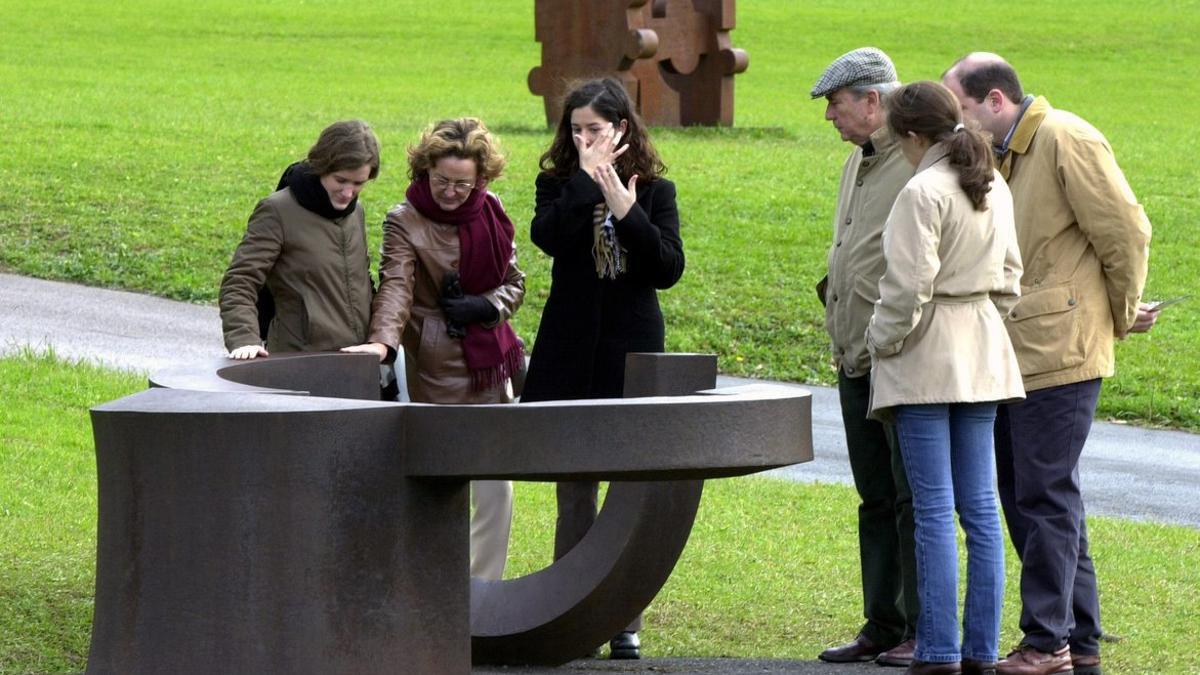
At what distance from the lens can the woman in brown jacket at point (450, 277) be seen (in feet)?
20.1

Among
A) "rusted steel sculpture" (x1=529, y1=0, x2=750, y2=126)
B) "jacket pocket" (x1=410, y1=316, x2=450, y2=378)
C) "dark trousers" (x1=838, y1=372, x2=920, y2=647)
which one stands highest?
"rusted steel sculpture" (x1=529, y1=0, x2=750, y2=126)

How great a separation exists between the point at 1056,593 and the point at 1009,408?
58 cm

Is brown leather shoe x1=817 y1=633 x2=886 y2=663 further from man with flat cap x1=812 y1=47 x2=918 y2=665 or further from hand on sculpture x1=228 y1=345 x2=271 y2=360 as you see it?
hand on sculpture x1=228 y1=345 x2=271 y2=360

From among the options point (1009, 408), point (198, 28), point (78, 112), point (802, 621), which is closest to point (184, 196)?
point (78, 112)

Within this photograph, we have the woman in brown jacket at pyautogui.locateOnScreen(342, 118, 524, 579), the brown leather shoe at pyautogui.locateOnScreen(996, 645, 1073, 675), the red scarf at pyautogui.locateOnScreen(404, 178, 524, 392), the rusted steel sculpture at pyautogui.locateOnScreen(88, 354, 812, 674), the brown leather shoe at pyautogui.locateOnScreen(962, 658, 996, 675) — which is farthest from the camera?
the red scarf at pyautogui.locateOnScreen(404, 178, 524, 392)

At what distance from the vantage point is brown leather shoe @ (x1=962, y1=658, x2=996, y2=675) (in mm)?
5527

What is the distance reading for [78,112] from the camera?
23.2 metres

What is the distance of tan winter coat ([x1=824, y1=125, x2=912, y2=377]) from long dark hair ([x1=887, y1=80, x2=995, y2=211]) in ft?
1.27

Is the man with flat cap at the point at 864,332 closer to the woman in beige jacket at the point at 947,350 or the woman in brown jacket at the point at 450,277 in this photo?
the woman in beige jacket at the point at 947,350

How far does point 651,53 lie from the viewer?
821 inches

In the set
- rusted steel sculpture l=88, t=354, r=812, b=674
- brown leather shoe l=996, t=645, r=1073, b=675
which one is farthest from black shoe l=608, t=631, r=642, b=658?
rusted steel sculpture l=88, t=354, r=812, b=674

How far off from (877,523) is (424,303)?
1681 mm

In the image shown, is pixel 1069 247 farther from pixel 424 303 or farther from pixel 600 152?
pixel 424 303

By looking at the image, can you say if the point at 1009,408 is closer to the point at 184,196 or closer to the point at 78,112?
the point at 184,196
